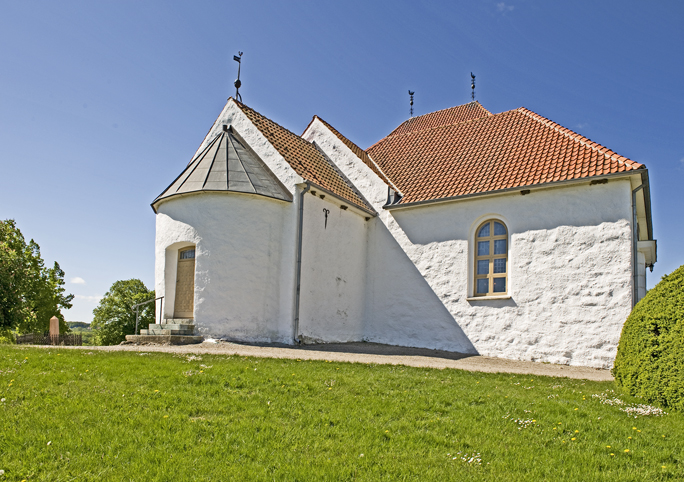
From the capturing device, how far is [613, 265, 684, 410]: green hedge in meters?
5.93

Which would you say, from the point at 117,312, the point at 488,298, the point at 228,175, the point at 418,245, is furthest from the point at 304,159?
the point at 117,312

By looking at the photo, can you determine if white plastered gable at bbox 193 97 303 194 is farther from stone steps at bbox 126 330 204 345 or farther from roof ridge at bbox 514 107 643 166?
roof ridge at bbox 514 107 643 166

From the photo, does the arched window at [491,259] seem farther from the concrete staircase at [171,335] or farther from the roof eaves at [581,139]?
the concrete staircase at [171,335]

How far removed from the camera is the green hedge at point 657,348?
5934mm

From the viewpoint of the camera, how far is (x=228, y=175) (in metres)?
12.8

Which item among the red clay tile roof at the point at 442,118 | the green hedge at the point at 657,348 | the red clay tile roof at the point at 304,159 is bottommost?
the green hedge at the point at 657,348

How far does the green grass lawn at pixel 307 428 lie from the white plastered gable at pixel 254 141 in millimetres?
7027

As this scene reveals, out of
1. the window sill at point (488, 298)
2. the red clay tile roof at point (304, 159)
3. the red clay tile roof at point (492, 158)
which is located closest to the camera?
the red clay tile roof at point (492, 158)

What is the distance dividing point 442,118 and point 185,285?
13.6m

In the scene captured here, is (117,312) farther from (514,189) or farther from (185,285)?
(514,189)

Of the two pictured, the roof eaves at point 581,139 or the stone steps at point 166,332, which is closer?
the roof eaves at point 581,139

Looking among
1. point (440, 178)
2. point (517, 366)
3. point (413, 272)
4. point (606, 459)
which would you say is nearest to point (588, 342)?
point (517, 366)

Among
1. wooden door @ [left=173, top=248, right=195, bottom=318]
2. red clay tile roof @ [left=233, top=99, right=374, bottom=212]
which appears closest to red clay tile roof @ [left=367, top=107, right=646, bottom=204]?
red clay tile roof @ [left=233, top=99, right=374, bottom=212]

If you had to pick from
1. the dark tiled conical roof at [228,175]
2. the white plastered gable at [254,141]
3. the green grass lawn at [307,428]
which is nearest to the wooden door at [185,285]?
the dark tiled conical roof at [228,175]
